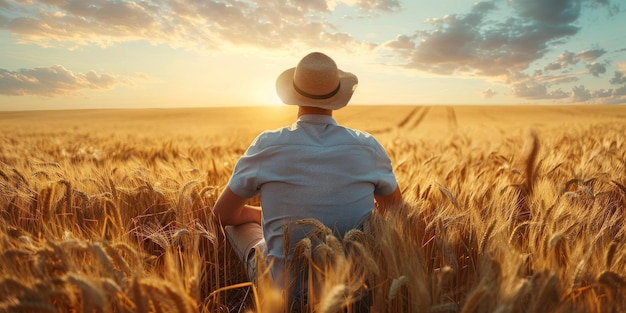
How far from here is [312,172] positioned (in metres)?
1.67

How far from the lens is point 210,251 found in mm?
1941

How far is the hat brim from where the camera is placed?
5.88 ft

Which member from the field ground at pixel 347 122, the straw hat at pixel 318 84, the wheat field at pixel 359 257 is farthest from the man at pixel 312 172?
the field ground at pixel 347 122

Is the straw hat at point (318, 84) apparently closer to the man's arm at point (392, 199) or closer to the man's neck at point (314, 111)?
the man's neck at point (314, 111)

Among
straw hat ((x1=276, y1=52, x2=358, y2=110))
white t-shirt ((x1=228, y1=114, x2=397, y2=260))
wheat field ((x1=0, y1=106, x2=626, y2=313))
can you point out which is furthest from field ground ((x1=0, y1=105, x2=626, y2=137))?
white t-shirt ((x1=228, y1=114, x2=397, y2=260))

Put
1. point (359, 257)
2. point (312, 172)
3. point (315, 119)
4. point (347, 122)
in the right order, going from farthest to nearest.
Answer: point (347, 122), point (315, 119), point (312, 172), point (359, 257)

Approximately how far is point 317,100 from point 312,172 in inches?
13.4

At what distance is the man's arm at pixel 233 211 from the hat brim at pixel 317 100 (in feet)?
1.72

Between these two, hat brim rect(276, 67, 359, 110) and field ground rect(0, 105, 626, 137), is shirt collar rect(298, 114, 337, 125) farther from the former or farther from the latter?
field ground rect(0, 105, 626, 137)

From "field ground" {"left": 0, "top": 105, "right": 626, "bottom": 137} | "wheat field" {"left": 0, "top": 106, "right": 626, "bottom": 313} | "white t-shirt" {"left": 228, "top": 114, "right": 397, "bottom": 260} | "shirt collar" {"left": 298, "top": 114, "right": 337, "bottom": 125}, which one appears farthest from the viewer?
"field ground" {"left": 0, "top": 105, "right": 626, "bottom": 137}

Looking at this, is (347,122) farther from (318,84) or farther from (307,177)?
(307,177)

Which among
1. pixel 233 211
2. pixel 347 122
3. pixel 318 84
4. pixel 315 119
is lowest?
pixel 233 211

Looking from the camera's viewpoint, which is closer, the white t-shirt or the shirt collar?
the white t-shirt

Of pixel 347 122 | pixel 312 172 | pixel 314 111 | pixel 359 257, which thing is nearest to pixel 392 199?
pixel 312 172
